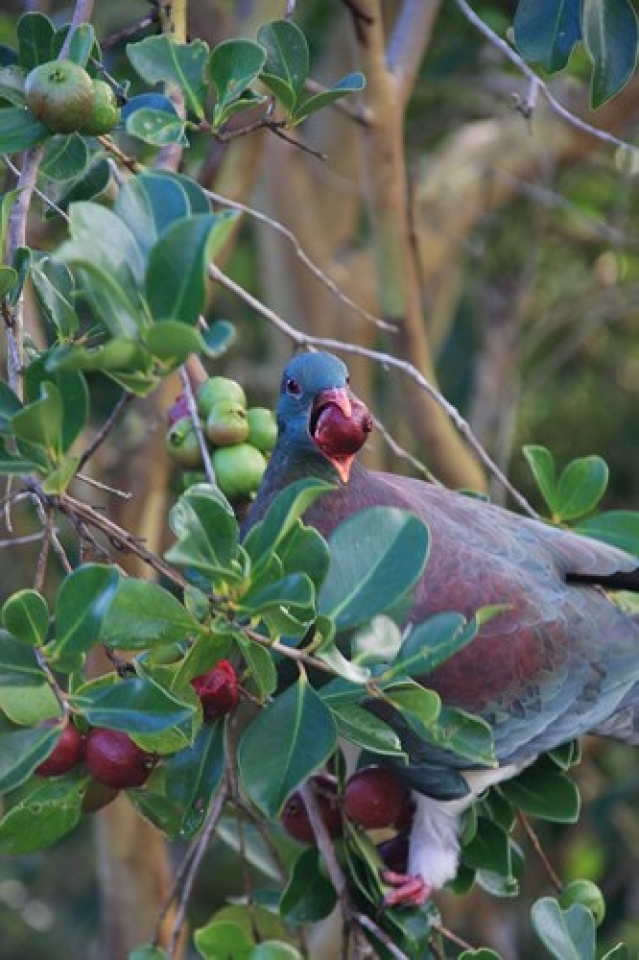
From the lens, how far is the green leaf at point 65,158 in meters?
1.32

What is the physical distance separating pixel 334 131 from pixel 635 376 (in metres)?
1.36

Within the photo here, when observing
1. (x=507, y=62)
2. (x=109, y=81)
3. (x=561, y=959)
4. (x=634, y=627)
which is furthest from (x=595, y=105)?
(x=507, y=62)

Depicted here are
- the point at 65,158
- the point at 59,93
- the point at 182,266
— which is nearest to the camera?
the point at 182,266

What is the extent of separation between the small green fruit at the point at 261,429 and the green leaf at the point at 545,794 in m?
0.44

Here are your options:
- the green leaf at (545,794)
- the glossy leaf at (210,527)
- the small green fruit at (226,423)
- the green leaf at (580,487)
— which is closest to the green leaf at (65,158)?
the small green fruit at (226,423)

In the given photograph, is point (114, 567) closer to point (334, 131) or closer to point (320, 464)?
point (320, 464)

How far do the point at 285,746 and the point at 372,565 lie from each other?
15 centimetres

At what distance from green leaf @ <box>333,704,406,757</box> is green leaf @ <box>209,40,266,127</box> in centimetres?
52

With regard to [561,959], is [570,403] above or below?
below

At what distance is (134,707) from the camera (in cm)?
105

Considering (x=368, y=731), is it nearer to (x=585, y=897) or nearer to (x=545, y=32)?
(x=585, y=897)

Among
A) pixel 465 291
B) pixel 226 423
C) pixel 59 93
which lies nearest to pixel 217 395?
pixel 226 423

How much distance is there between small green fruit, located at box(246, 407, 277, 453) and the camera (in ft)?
5.27

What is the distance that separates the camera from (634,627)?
1812mm
